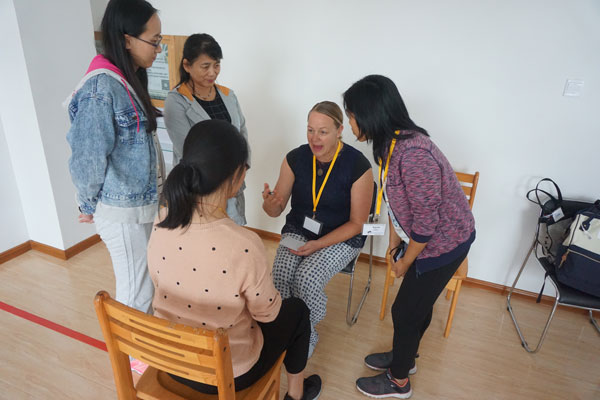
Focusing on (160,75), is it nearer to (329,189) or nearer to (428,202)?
(329,189)

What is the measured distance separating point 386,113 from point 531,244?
180 centimetres

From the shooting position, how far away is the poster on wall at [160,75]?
10.0 feet

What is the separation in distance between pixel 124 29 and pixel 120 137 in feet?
1.31

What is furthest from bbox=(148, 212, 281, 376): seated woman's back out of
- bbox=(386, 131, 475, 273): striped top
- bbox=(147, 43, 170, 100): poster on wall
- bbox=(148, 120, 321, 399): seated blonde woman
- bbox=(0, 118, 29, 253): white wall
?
bbox=(147, 43, 170, 100): poster on wall

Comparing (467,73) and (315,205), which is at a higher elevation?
(467,73)

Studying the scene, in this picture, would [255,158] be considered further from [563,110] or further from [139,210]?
[563,110]

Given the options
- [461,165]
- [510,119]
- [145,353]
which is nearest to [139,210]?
[145,353]

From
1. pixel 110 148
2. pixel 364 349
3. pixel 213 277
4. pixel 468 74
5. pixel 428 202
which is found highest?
pixel 468 74

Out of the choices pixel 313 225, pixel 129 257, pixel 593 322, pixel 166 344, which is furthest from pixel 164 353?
pixel 593 322

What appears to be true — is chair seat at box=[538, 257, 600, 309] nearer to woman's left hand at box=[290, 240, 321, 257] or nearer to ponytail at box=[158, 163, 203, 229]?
woman's left hand at box=[290, 240, 321, 257]

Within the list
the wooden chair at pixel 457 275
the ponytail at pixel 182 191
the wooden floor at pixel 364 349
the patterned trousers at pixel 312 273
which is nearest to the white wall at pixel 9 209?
the wooden floor at pixel 364 349

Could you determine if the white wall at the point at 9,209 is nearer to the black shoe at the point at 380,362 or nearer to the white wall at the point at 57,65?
the white wall at the point at 57,65

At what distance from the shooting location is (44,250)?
2852mm

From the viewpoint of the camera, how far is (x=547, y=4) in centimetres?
205
